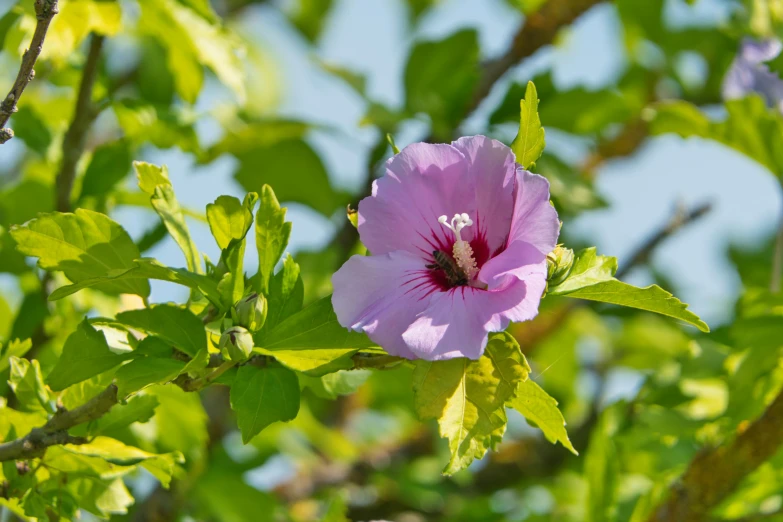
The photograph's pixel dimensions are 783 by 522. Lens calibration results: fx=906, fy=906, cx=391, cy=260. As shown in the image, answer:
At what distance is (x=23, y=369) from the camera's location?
141cm

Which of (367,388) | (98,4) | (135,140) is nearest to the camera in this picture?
(98,4)

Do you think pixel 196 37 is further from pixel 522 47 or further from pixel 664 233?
pixel 664 233

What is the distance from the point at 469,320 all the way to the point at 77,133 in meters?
1.29

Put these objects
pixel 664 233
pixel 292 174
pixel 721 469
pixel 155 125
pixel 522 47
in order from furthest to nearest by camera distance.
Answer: pixel 292 174, pixel 664 233, pixel 522 47, pixel 155 125, pixel 721 469

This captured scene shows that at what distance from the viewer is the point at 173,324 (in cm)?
130

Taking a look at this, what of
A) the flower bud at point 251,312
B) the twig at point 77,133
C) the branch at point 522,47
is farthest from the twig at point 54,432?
the branch at point 522,47

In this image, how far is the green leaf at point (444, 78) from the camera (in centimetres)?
264

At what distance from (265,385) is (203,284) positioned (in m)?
0.17

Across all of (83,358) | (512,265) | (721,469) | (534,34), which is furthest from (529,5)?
(83,358)

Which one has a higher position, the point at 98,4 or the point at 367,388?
the point at 98,4

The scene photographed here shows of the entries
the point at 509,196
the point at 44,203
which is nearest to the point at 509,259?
the point at 509,196

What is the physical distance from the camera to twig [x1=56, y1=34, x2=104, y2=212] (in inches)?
82.9

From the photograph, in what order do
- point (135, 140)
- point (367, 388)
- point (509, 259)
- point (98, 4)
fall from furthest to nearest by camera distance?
1. point (367, 388)
2. point (135, 140)
3. point (98, 4)
4. point (509, 259)

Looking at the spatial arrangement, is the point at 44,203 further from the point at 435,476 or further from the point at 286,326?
the point at 435,476
